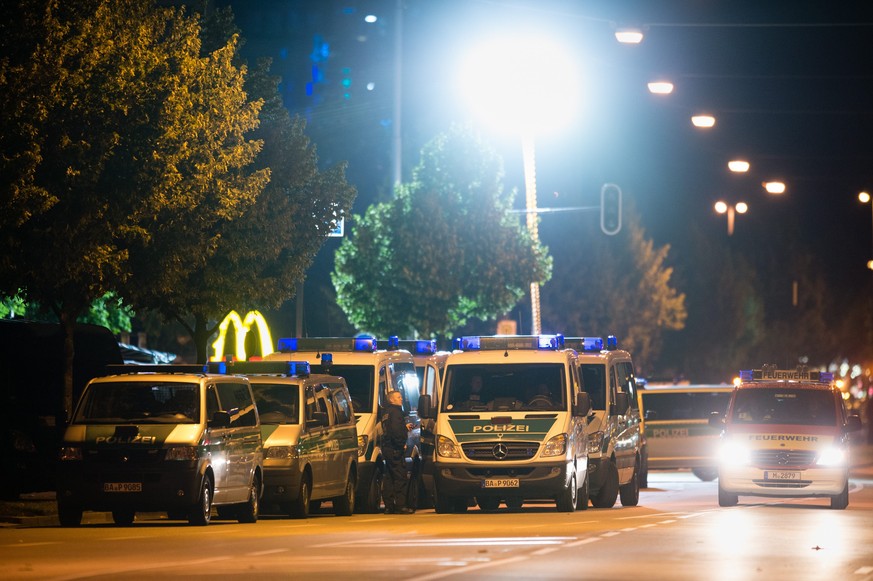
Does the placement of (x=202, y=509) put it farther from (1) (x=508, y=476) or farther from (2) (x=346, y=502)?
(1) (x=508, y=476)

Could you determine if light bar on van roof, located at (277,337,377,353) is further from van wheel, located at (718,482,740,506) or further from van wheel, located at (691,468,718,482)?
van wheel, located at (691,468,718,482)

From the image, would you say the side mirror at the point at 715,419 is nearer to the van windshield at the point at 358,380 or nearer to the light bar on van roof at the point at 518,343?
the light bar on van roof at the point at 518,343

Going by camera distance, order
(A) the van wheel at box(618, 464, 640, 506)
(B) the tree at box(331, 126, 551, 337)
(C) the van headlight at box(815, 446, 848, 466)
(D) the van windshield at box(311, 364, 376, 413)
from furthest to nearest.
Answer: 1. (B) the tree at box(331, 126, 551, 337)
2. (A) the van wheel at box(618, 464, 640, 506)
3. (C) the van headlight at box(815, 446, 848, 466)
4. (D) the van windshield at box(311, 364, 376, 413)

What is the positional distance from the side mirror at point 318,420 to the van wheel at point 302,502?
69 cm

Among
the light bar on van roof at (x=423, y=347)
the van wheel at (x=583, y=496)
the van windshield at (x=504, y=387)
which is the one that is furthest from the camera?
the light bar on van roof at (x=423, y=347)

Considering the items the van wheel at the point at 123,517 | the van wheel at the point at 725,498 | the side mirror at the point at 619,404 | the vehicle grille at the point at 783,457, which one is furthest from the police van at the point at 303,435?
the vehicle grille at the point at 783,457

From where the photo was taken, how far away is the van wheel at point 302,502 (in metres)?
24.5

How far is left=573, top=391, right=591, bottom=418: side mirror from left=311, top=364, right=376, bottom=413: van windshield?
133 inches

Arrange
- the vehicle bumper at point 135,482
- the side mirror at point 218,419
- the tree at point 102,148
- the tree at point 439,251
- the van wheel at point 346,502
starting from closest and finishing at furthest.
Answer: the vehicle bumper at point 135,482 → the side mirror at point 218,419 → the tree at point 102,148 → the van wheel at point 346,502 → the tree at point 439,251

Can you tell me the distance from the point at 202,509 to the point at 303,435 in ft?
8.86

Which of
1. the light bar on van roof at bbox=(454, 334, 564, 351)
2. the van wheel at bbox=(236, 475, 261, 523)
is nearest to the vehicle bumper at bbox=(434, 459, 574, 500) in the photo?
the light bar on van roof at bbox=(454, 334, 564, 351)

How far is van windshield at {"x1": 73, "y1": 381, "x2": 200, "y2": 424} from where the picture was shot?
22.6 metres

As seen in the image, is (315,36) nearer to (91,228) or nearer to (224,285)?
(224,285)

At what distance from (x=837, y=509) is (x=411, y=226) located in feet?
79.1
